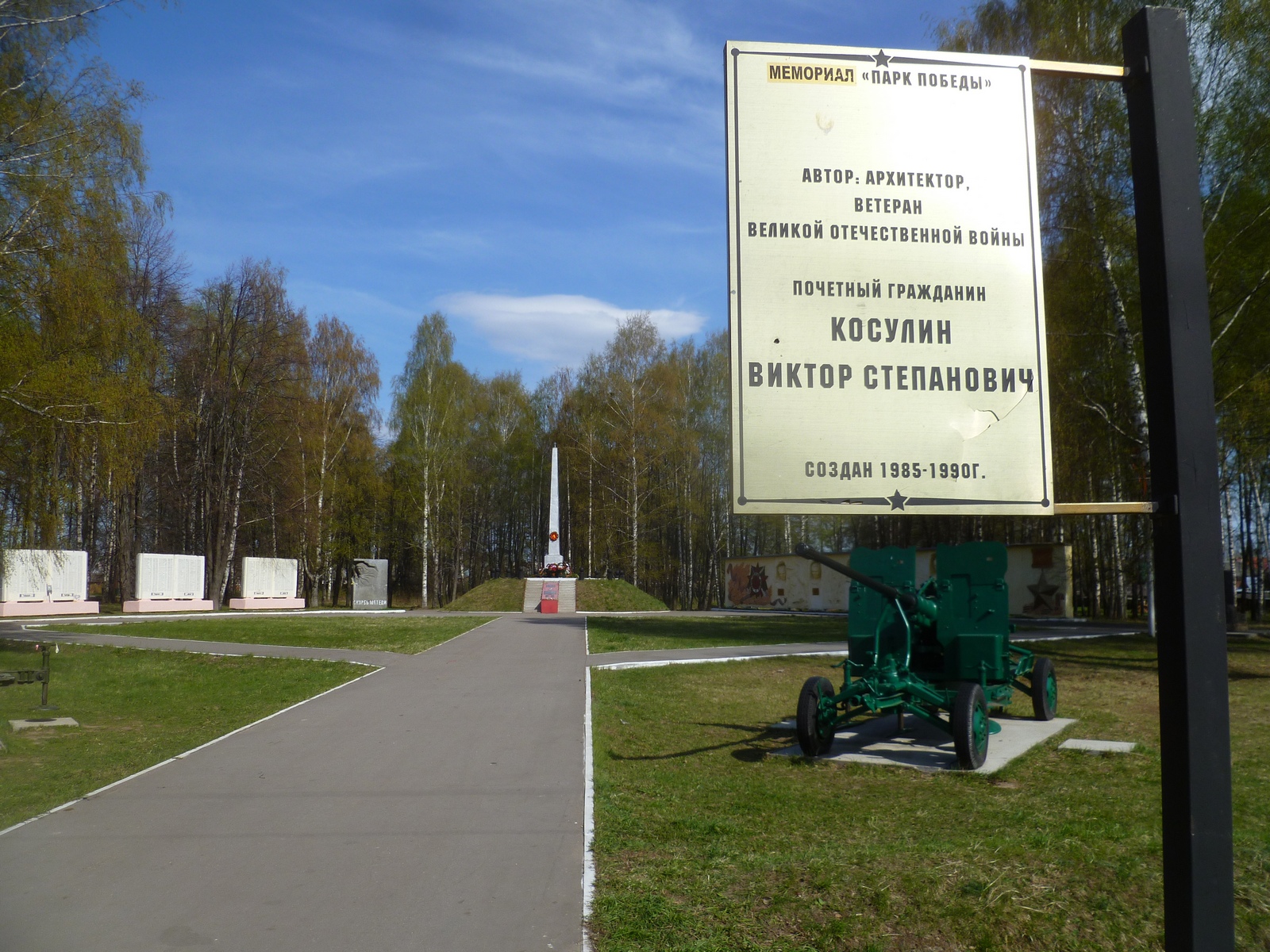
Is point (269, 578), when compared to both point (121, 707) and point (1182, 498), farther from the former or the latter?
point (1182, 498)

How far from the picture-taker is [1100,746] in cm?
857

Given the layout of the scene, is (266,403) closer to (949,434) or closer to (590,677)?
(590,677)

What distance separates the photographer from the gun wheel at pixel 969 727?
7684 mm

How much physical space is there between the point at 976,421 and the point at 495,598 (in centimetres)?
3619

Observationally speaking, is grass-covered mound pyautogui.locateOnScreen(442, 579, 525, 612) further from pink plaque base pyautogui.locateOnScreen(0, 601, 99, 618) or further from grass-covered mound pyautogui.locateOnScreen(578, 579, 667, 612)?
pink plaque base pyautogui.locateOnScreen(0, 601, 99, 618)

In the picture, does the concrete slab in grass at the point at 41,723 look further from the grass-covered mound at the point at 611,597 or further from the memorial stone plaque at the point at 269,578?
the grass-covered mound at the point at 611,597

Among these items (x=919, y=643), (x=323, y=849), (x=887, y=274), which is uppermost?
(x=887, y=274)

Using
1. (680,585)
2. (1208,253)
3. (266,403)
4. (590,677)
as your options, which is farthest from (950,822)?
(680,585)

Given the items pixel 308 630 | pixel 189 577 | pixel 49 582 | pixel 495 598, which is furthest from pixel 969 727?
pixel 495 598

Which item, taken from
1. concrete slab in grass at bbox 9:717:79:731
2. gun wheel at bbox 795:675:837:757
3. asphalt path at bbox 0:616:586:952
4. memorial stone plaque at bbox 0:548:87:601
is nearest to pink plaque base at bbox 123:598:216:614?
memorial stone plaque at bbox 0:548:87:601

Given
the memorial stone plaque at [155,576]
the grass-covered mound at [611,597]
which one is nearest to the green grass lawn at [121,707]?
the memorial stone plaque at [155,576]

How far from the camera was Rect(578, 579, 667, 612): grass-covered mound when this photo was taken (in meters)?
35.9

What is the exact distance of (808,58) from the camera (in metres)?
2.82

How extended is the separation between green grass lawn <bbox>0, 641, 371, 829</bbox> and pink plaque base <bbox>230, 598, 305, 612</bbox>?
55.7ft
